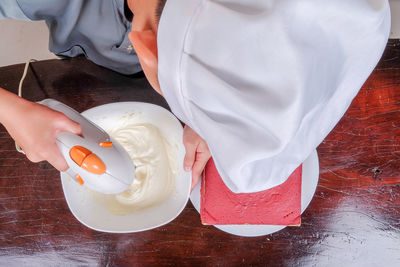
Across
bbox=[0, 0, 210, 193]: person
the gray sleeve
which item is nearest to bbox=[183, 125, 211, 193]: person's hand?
bbox=[0, 0, 210, 193]: person

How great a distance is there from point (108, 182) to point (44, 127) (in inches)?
5.9

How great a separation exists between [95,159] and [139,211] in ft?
0.51

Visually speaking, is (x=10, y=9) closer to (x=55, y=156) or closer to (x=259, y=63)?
(x=55, y=156)

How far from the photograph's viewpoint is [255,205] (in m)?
0.61

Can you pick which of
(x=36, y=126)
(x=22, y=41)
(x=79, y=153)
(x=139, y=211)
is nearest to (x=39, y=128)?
(x=36, y=126)

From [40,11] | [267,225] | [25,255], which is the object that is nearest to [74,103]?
[40,11]

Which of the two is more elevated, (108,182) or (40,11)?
(40,11)

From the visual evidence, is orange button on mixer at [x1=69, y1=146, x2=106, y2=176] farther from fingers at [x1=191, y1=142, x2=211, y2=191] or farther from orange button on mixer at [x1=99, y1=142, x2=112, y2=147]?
fingers at [x1=191, y1=142, x2=211, y2=191]

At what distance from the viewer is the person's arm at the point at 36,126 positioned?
1.85ft

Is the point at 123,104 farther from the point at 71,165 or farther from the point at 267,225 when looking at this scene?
the point at 267,225

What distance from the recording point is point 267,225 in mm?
640

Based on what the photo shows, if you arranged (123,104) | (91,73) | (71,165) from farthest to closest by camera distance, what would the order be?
(91,73)
(123,104)
(71,165)

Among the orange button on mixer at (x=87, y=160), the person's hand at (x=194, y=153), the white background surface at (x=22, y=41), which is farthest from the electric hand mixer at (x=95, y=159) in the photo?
the white background surface at (x=22, y=41)

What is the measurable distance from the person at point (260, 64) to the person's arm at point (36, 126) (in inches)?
11.6
